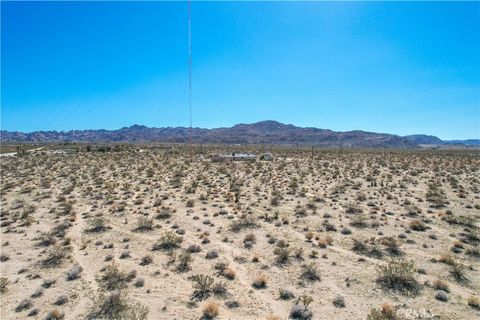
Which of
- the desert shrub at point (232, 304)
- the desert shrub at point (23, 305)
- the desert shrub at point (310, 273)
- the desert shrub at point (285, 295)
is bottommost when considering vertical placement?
the desert shrub at point (23, 305)

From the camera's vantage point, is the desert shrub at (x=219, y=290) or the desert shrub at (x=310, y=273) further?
the desert shrub at (x=310, y=273)

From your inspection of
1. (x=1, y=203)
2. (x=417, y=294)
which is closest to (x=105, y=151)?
(x=1, y=203)

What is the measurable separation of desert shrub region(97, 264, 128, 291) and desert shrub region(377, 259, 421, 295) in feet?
23.6

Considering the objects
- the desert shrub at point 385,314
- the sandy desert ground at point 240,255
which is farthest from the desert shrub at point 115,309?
the desert shrub at point 385,314

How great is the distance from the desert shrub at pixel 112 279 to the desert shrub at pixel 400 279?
7.19m

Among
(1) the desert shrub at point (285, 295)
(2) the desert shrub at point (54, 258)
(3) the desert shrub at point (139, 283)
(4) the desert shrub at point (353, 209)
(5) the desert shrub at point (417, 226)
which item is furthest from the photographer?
(4) the desert shrub at point (353, 209)

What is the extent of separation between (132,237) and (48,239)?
3.18 metres

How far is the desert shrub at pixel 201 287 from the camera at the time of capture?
9.18 m

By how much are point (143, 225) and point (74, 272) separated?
519 centimetres

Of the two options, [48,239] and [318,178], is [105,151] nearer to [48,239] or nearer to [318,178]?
[318,178]

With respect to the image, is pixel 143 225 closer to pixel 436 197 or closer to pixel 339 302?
pixel 339 302

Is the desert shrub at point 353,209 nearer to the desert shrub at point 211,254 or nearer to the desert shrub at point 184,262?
the desert shrub at point 211,254

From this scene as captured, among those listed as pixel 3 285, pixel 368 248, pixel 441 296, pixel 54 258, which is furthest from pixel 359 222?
pixel 3 285

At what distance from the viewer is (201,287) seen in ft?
31.0
